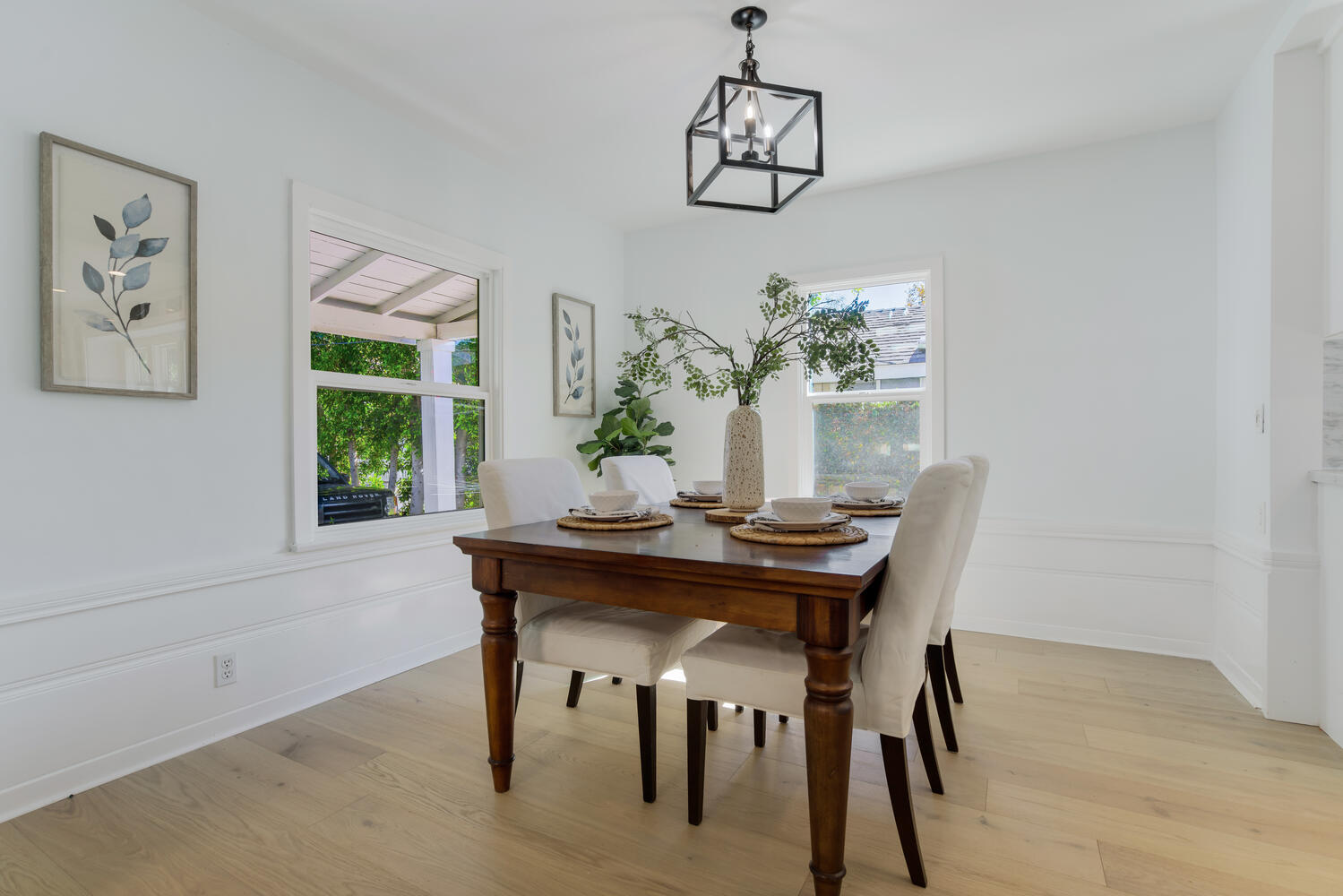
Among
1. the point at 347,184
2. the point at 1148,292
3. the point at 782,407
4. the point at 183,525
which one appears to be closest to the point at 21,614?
the point at 183,525

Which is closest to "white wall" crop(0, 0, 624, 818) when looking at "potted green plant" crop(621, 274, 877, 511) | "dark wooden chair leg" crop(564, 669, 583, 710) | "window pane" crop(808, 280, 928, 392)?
"dark wooden chair leg" crop(564, 669, 583, 710)

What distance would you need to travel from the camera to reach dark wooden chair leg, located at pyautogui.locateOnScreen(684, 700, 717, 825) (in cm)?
171

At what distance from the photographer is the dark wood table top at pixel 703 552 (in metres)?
1.41

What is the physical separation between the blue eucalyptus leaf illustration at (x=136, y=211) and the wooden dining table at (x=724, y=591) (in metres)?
1.55

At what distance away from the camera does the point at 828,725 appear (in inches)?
55.5

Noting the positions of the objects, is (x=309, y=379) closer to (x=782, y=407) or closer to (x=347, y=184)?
(x=347, y=184)

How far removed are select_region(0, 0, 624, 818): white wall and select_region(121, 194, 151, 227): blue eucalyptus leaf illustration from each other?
0.16 m

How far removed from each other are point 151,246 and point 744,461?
2124 mm

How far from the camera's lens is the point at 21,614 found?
1.88 meters

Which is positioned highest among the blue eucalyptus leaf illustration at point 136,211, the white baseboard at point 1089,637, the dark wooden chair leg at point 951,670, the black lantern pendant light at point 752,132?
the black lantern pendant light at point 752,132

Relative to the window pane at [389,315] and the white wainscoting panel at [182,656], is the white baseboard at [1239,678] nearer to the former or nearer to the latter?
the white wainscoting panel at [182,656]

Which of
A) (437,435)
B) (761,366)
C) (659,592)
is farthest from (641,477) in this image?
(659,592)

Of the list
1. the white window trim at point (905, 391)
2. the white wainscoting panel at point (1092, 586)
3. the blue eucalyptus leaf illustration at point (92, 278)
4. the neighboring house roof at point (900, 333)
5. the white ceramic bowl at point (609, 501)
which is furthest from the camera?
the neighboring house roof at point (900, 333)

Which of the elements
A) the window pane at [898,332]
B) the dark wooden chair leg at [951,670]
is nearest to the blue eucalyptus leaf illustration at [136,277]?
the dark wooden chair leg at [951,670]
